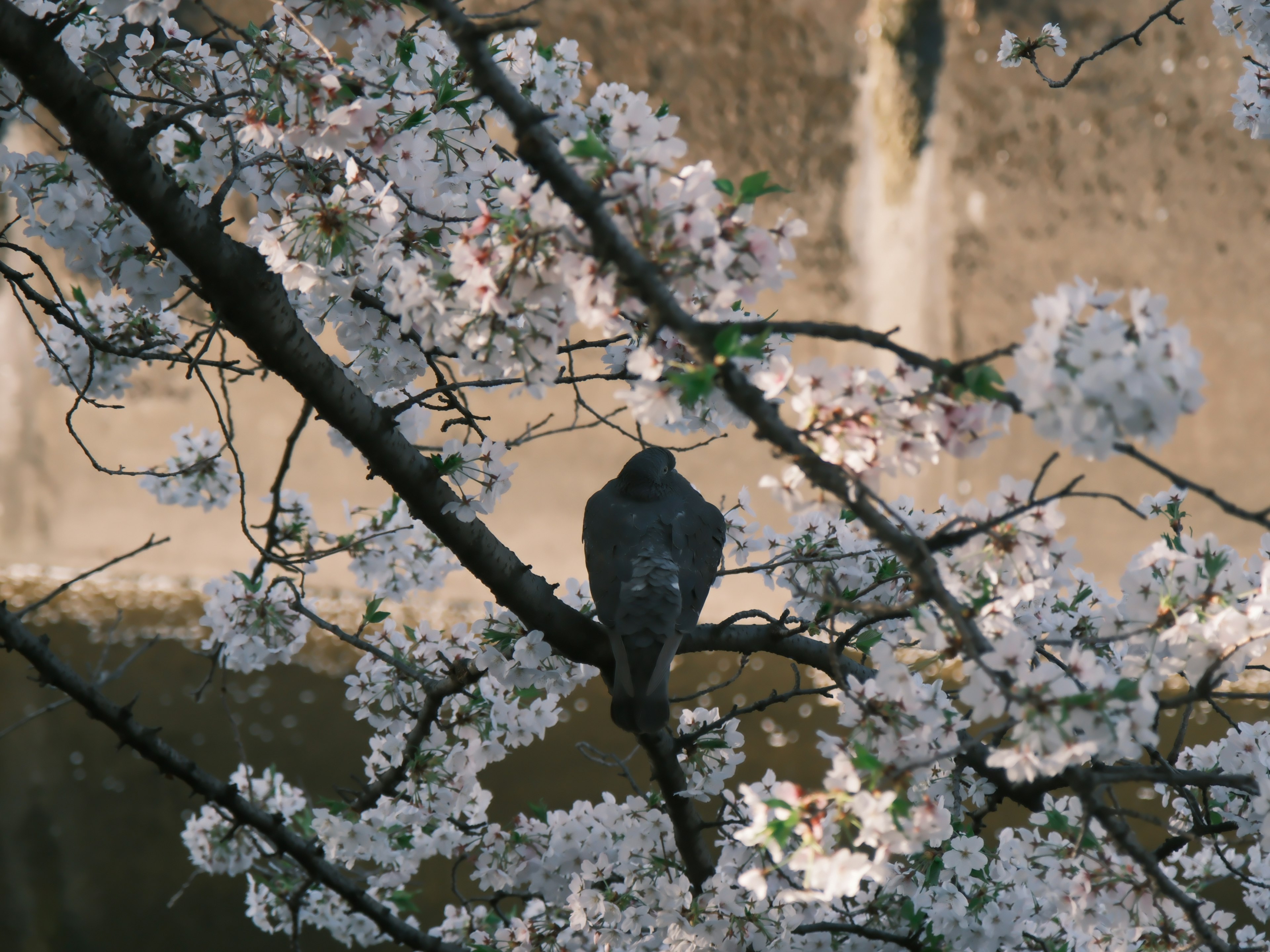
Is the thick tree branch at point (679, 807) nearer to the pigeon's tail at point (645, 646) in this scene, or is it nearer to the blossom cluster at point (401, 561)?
the pigeon's tail at point (645, 646)

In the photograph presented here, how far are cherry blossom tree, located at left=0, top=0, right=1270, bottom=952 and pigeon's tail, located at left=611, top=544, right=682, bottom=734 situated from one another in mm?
86

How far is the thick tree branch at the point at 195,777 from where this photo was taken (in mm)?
1298

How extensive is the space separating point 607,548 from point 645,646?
24 centimetres

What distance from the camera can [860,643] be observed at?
3.75 ft

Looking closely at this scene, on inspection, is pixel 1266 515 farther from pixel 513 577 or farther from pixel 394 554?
pixel 394 554

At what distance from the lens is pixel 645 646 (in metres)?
1.34

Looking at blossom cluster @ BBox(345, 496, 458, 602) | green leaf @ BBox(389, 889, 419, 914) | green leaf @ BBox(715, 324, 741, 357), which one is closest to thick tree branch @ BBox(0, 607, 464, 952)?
green leaf @ BBox(389, 889, 419, 914)

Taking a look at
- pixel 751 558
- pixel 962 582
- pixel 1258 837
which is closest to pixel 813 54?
pixel 751 558

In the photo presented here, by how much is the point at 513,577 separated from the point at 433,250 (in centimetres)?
50

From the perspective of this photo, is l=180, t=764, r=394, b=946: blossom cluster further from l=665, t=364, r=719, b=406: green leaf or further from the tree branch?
the tree branch

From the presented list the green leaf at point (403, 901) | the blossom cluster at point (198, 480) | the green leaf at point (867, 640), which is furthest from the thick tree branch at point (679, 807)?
the blossom cluster at point (198, 480)

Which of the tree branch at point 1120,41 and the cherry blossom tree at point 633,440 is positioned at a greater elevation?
the tree branch at point 1120,41

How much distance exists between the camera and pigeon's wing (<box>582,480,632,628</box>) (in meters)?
1.40

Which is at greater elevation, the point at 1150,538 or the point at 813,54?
the point at 813,54
